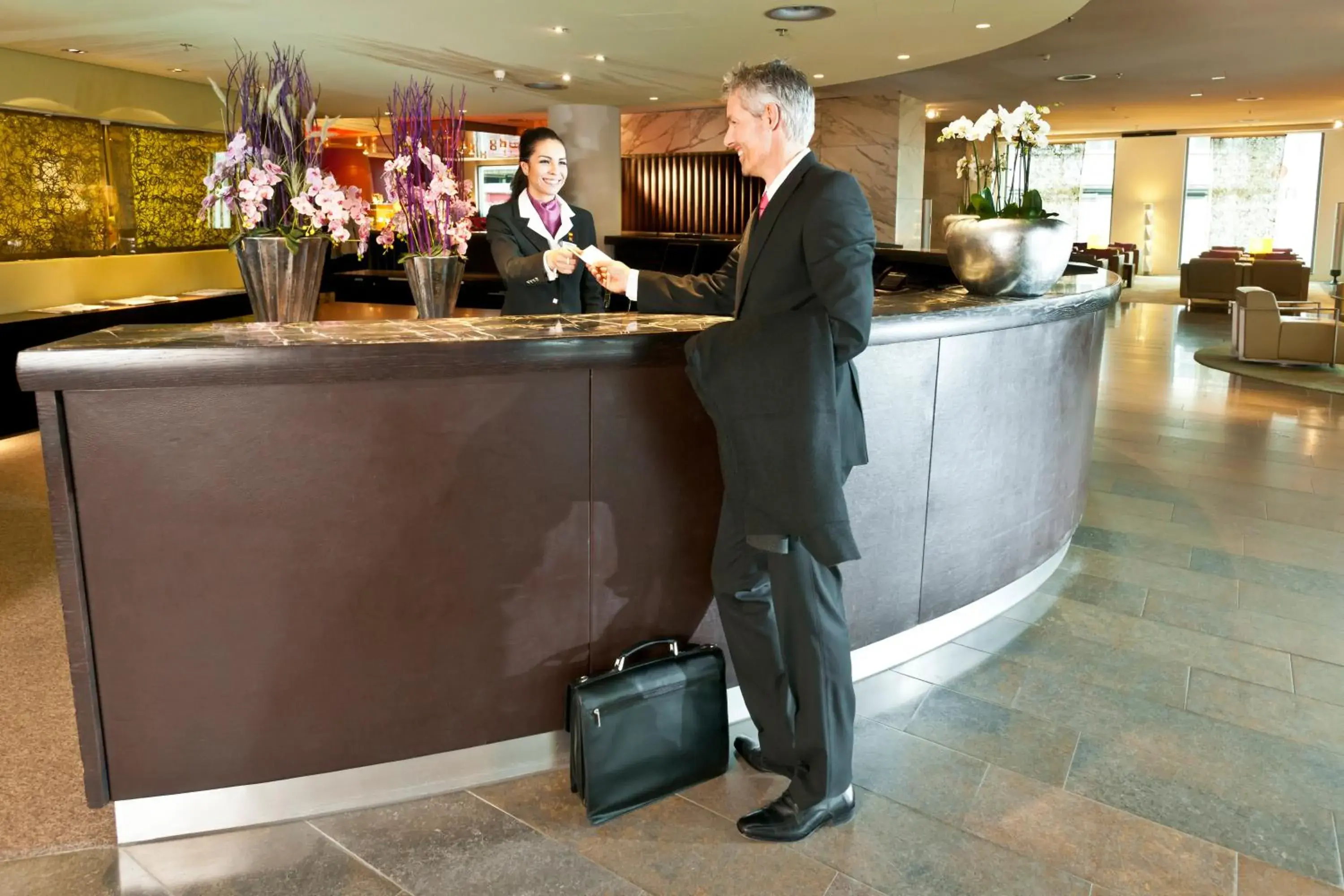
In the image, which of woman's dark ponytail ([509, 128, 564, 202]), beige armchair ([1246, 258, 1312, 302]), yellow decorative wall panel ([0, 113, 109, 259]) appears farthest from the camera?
beige armchair ([1246, 258, 1312, 302])

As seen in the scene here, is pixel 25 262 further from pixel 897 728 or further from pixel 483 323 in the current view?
pixel 897 728

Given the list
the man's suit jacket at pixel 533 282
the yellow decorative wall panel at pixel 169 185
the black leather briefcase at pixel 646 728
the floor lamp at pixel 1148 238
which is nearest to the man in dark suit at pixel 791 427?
the black leather briefcase at pixel 646 728

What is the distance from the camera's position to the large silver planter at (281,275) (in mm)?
3006

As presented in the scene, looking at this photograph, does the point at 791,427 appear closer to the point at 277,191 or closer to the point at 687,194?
the point at 277,191

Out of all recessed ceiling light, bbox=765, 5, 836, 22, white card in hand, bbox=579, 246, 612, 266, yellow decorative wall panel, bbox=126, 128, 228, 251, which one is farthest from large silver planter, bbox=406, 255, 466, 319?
yellow decorative wall panel, bbox=126, 128, 228, 251

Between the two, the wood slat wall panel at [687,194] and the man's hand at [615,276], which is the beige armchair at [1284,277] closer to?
the wood slat wall panel at [687,194]

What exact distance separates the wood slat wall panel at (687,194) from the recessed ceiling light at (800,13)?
734 cm

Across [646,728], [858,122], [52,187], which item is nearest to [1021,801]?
[646,728]

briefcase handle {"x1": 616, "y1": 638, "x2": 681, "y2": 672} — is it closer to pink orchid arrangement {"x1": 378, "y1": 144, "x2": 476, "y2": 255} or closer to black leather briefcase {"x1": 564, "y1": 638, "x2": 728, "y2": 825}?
black leather briefcase {"x1": 564, "y1": 638, "x2": 728, "y2": 825}

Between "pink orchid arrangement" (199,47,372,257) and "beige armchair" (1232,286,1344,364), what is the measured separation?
10.0 meters

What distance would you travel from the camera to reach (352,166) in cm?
2178

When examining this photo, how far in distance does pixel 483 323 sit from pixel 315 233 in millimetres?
801

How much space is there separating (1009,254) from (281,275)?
2.41 metres

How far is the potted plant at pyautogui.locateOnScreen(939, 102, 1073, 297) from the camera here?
138 inches
